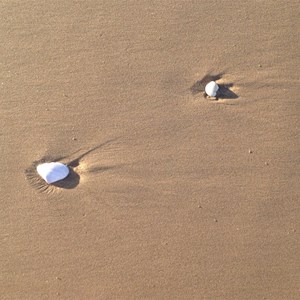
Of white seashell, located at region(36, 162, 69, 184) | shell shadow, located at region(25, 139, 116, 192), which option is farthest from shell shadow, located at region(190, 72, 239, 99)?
white seashell, located at region(36, 162, 69, 184)

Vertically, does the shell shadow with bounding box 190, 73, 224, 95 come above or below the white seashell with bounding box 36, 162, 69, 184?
above

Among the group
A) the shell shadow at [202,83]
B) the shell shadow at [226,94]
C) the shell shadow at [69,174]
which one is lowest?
the shell shadow at [69,174]

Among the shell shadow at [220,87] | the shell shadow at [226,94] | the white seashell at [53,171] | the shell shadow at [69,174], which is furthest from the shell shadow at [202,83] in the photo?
the white seashell at [53,171]

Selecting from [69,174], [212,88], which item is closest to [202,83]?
[212,88]

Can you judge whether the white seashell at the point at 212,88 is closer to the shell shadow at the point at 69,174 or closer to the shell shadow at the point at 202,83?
the shell shadow at the point at 202,83

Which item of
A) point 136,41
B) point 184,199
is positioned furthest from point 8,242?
point 136,41

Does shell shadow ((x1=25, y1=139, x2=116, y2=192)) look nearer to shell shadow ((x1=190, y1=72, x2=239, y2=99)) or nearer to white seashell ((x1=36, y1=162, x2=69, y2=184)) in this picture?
white seashell ((x1=36, y1=162, x2=69, y2=184))
